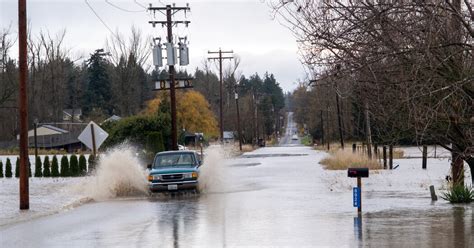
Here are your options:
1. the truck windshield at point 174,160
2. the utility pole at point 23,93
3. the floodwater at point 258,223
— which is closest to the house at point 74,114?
the truck windshield at point 174,160

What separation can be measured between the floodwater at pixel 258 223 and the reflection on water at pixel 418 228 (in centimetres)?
2

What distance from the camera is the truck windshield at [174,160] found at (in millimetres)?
28109

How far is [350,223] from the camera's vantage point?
53.9 feet

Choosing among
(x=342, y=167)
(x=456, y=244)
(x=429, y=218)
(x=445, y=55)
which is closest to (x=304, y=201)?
(x=429, y=218)

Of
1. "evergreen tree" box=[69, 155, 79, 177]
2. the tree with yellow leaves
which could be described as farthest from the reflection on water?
the tree with yellow leaves

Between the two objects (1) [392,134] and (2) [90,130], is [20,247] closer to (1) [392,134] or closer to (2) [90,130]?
(1) [392,134]

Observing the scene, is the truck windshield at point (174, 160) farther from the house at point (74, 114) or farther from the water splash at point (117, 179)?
Answer: the house at point (74, 114)

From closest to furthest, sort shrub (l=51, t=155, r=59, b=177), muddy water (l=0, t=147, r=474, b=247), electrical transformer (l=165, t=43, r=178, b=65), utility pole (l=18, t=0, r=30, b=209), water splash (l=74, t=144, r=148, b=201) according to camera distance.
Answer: muddy water (l=0, t=147, r=474, b=247), utility pole (l=18, t=0, r=30, b=209), water splash (l=74, t=144, r=148, b=201), shrub (l=51, t=155, r=59, b=177), electrical transformer (l=165, t=43, r=178, b=65)

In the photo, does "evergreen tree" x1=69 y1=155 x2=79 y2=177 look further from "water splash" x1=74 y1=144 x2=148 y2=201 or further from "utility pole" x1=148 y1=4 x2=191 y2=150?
"water splash" x1=74 y1=144 x2=148 y2=201

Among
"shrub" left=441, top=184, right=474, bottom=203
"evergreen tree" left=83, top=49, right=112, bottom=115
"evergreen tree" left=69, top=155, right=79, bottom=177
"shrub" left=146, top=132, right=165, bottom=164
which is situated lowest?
"shrub" left=441, top=184, right=474, bottom=203

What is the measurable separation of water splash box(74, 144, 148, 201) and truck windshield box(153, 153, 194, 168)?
2.95 feet

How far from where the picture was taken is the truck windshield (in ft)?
92.2

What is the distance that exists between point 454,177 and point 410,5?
1121 cm

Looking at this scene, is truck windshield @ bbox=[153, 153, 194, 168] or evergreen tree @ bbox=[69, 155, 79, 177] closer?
truck windshield @ bbox=[153, 153, 194, 168]
